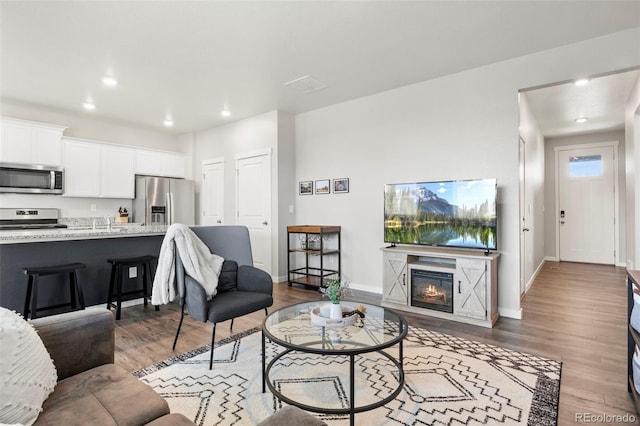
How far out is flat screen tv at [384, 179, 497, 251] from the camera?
11.1ft

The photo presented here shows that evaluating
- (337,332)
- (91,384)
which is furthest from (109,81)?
(337,332)

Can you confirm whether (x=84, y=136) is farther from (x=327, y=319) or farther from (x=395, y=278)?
(x=327, y=319)

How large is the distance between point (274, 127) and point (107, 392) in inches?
175

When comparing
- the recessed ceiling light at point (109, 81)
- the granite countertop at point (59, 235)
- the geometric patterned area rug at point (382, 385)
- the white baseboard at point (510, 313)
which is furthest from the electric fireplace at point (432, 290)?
the recessed ceiling light at point (109, 81)

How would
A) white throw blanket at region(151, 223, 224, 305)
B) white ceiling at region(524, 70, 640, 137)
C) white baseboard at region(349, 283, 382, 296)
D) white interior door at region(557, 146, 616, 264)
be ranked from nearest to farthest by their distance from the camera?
white throw blanket at region(151, 223, 224, 305), white ceiling at region(524, 70, 640, 137), white baseboard at region(349, 283, 382, 296), white interior door at region(557, 146, 616, 264)

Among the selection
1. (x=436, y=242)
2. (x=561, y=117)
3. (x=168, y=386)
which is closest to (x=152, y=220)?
(x=168, y=386)

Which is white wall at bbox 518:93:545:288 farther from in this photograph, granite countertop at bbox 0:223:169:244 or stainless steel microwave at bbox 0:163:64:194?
stainless steel microwave at bbox 0:163:64:194

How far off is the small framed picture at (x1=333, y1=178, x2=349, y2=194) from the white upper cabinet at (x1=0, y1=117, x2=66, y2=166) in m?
4.29

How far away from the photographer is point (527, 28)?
288cm

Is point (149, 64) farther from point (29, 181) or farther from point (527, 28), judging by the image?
point (527, 28)

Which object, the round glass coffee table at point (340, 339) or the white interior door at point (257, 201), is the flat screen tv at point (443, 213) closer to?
the round glass coffee table at point (340, 339)

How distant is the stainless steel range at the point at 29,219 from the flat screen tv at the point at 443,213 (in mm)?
5110

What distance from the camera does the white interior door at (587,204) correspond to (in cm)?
665

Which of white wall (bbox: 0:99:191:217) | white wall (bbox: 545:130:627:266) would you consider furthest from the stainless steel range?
white wall (bbox: 545:130:627:266)
